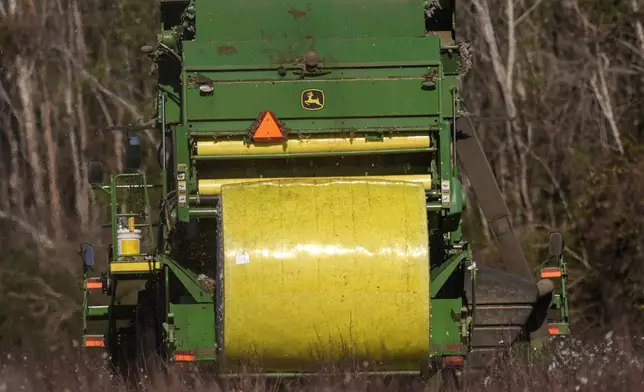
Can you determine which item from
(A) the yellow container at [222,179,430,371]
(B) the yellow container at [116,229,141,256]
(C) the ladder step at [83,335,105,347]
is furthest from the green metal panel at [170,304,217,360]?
(C) the ladder step at [83,335,105,347]

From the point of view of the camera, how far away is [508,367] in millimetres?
10031

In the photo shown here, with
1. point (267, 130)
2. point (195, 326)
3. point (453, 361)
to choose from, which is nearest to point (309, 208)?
point (267, 130)

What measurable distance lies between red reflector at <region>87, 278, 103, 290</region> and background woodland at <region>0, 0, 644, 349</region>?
5.89 m

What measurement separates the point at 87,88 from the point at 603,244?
1733 cm

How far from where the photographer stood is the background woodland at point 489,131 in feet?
63.5

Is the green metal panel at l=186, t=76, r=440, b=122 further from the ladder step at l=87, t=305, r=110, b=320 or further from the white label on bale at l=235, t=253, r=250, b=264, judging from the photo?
the ladder step at l=87, t=305, r=110, b=320

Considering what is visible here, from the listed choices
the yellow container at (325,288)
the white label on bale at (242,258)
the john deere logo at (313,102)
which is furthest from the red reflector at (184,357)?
the john deere logo at (313,102)

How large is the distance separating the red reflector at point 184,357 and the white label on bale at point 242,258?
1.19 meters

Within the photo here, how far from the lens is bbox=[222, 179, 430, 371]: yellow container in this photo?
31.4 feet

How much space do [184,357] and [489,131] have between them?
65.7 ft

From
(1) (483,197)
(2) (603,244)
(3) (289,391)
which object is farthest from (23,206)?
(3) (289,391)

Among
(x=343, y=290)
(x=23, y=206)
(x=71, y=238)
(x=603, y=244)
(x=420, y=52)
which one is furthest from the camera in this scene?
(x=23, y=206)

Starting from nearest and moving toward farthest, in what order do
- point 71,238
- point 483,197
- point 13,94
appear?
point 483,197, point 71,238, point 13,94

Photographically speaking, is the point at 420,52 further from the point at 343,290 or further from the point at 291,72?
the point at 343,290
